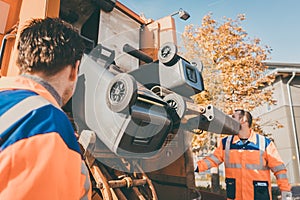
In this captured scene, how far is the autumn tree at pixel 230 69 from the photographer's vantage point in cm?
640

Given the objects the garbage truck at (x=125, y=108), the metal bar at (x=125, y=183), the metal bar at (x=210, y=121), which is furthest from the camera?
the metal bar at (x=210, y=121)

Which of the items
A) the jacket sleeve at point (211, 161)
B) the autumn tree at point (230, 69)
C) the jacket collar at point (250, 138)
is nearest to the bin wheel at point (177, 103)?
the jacket sleeve at point (211, 161)

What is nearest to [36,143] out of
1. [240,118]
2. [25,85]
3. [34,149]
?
[34,149]

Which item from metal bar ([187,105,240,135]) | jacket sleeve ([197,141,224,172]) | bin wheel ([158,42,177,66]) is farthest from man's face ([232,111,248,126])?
bin wheel ([158,42,177,66])

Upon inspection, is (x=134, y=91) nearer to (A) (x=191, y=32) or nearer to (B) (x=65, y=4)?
(B) (x=65, y=4)

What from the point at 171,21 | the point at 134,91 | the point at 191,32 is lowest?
the point at 134,91

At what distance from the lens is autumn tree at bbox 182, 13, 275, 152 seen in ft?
21.0

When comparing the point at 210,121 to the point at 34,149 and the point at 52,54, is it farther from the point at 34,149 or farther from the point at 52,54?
the point at 34,149

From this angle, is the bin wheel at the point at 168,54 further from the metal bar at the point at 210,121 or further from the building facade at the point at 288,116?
the building facade at the point at 288,116

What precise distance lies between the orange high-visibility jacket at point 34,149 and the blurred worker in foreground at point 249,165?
7.76 feet

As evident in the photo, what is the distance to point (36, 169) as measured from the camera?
565 millimetres

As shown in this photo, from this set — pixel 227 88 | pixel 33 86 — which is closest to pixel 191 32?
pixel 227 88

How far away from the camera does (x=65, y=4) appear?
9.21 ft

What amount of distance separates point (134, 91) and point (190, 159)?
1442mm
